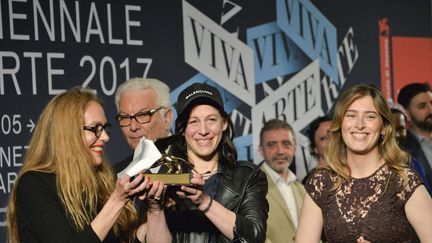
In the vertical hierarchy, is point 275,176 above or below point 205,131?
below

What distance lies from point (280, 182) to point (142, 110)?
1.20 metres

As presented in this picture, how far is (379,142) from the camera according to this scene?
310cm

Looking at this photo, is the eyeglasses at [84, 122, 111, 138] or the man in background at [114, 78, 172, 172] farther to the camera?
the man in background at [114, 78, 172, 172]

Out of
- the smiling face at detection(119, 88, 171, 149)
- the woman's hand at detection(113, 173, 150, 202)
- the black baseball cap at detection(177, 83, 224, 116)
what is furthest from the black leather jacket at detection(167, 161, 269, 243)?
the smiling face at detection(119, 88, 171, 149)

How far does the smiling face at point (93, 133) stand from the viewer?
104 inches

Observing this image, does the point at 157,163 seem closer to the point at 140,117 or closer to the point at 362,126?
the point at 362,126

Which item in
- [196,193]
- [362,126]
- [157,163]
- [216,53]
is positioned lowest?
[196,193]

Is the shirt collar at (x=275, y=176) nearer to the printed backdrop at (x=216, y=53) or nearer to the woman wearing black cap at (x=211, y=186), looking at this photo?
the printed backdrop at (x=216, y=53)

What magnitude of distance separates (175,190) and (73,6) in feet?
6.87

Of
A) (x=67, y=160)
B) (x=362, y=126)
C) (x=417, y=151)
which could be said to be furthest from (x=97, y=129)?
(x=417, y=151)

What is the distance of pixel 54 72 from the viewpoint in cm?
423

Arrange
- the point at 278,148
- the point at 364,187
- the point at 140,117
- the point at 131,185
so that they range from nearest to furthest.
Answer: the point at 131,185
the point at 364,187
the point at 140,117
the point at 278,148

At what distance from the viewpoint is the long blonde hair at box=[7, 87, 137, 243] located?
2557mm

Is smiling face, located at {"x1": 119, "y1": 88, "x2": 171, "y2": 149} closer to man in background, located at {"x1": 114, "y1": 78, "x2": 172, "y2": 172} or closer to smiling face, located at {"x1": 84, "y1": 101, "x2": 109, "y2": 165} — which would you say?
man in background, located at {"x1": 114, "y1": 78, "x2": 172, "y2": 172}
